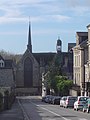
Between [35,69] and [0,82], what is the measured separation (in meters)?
81.3

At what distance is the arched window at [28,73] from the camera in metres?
157

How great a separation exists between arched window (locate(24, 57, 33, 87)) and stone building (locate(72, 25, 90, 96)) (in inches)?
2547

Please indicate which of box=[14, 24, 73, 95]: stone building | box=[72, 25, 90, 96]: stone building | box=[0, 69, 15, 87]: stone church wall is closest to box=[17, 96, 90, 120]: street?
box=[0, 69, 15, 87]: stone church wall

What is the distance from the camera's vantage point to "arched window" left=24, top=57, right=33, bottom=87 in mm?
157250

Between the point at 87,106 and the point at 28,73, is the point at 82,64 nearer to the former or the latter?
the point at 87,106

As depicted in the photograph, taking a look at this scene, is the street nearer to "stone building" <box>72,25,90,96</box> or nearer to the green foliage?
"stone building" <box>72,25,90,96</box>

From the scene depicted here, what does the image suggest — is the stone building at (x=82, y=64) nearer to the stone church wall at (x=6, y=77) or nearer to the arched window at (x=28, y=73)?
the stone church wall at (x=6, y=77)

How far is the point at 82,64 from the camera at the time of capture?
8775 centimetres

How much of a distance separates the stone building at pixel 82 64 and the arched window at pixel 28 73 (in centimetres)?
6469

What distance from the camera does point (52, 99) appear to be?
7656 cm

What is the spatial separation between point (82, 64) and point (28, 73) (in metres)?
73.1

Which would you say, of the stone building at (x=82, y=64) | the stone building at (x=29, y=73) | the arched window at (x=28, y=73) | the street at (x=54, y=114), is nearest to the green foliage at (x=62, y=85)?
the stone building at (x=82, y=64)

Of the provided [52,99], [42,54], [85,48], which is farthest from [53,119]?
[42,54]

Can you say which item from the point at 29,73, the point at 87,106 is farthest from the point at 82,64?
the point at 29,73
